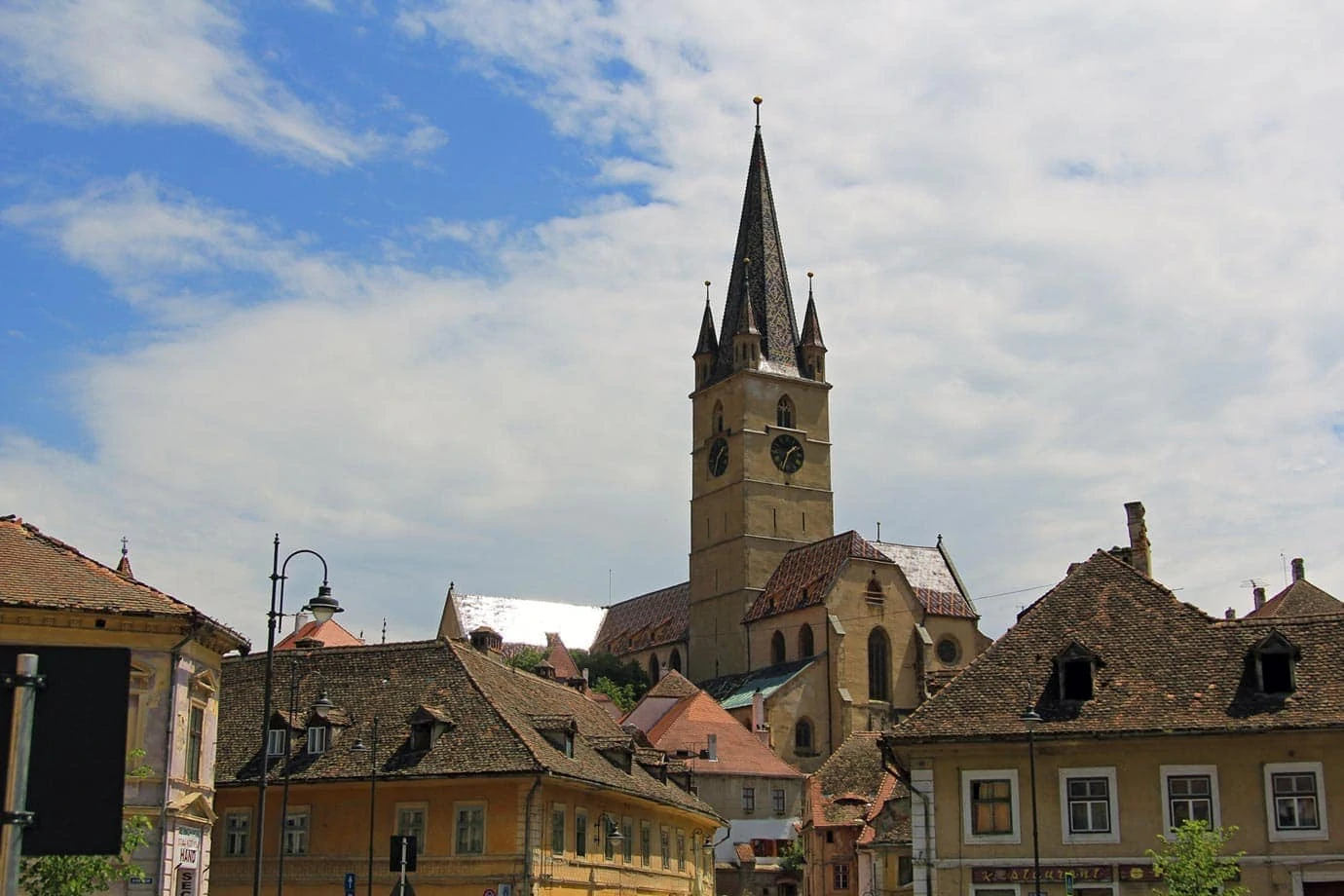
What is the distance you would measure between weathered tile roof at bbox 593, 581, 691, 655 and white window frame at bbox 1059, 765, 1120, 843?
8857 cm

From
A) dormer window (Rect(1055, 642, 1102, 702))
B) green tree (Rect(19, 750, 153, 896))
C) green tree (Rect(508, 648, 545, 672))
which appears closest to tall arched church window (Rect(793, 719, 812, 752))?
green tree (Rect(508, 648, 545, 672))

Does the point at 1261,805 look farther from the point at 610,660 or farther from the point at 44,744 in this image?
the point at 610,660

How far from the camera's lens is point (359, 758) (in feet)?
140

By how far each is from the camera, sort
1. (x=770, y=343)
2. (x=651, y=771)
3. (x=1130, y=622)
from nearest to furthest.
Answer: (x=1130, y=622)
(x=651, y=771)
(x=770, y=343)

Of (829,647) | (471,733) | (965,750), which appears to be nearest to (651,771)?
(471,733)

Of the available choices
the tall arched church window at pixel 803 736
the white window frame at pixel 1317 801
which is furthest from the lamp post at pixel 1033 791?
the tall arched church window at pixel 803 736

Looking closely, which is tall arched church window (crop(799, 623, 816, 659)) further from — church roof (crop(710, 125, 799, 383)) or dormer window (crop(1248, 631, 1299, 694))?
dormer window (crop(1248, 631, 1299, 694))

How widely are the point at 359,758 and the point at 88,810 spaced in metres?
35.5

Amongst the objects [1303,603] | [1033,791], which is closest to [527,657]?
[1303,603]

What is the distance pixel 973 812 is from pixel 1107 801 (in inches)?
109

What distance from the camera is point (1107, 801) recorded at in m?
33.8

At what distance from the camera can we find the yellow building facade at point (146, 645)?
3188 centimetres

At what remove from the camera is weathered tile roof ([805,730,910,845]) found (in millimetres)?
67812

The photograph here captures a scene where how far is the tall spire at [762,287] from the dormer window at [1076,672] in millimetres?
86292
